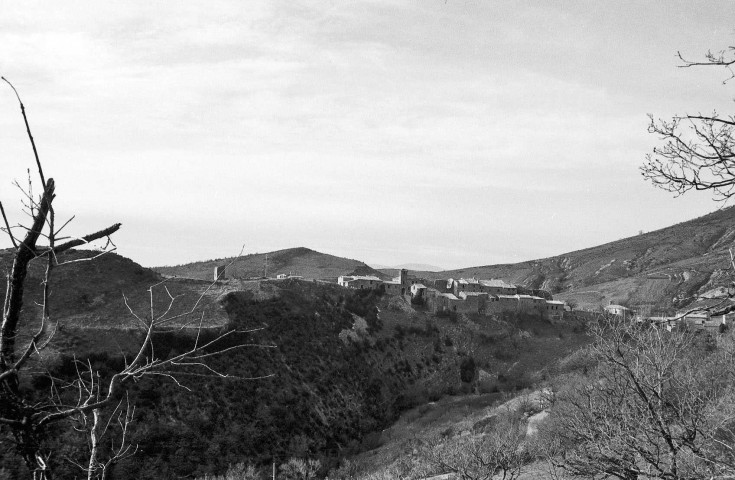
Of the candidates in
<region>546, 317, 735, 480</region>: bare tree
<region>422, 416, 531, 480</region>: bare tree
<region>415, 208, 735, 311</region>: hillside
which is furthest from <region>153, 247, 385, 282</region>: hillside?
<region>546, 317, 735, 480</region>: bare tree

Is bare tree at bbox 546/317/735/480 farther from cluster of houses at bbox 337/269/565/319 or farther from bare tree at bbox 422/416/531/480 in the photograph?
cluster of houses at bbox 337/269/565/319

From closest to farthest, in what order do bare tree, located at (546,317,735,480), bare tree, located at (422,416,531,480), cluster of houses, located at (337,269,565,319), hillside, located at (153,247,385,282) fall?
bare tree, located at (546,317,735,480) → bare tree, located at (422,416,531,480) → cluster of houses, located at (337,269,565,319) → hillside, located at (153,247,385,282)

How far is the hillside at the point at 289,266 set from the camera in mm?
93750

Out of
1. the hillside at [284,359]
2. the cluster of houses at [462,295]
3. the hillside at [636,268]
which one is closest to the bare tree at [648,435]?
the hillside at [284,359]

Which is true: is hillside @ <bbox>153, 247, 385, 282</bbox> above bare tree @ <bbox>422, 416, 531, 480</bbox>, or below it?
above

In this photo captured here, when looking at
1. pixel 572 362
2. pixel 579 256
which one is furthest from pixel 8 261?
pixel 579 256

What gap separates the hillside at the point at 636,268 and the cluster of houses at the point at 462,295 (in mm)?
24945

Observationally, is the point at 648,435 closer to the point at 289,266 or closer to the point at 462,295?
the point at 462,295

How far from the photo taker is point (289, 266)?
103 meters

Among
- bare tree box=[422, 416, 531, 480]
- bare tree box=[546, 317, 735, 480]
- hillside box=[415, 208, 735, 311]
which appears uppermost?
hillside box=[415, 208, 735, 311]

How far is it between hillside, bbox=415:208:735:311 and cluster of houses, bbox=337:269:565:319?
24.9 m

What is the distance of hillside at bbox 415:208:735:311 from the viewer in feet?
300

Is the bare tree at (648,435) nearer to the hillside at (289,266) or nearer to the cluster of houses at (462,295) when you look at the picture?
the cluster of houses at (462,295)

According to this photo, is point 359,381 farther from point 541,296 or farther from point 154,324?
point 154,324
